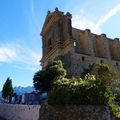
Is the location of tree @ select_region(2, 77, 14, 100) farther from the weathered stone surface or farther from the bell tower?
the weathered stone surface

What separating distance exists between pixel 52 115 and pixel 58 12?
27553 millimetres

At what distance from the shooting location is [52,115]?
64.9ft

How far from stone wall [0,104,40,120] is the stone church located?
34.8 ft

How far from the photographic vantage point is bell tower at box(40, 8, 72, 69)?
40.8 meters

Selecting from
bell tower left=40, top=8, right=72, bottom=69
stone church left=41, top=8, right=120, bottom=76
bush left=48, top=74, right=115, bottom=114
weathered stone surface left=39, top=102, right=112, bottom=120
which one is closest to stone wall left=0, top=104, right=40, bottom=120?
weathered stone surface left=39, top=102, right=112, bottom=120

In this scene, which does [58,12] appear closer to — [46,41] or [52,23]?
[52,23]

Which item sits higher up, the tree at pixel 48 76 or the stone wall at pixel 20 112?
the tree at pixel 48 76

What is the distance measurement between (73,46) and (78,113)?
73.1ft

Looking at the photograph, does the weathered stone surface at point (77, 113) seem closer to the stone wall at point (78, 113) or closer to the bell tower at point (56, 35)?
the stone wall at point (78, 113)

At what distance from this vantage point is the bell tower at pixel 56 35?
40.8 meters

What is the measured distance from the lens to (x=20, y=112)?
29547mm

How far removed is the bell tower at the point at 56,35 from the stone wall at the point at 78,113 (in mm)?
20435

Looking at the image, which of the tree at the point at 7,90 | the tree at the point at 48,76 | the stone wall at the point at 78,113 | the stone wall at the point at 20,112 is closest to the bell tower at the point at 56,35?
the tree at the point at 7,90

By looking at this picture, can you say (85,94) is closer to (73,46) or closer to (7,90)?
(73,46)
